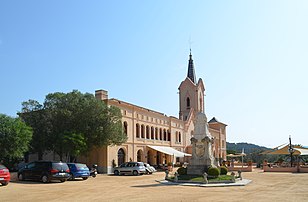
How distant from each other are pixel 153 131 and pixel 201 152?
2159 cm

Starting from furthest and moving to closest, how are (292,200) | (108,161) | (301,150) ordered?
(301,150)
(108,161)
(292,200)

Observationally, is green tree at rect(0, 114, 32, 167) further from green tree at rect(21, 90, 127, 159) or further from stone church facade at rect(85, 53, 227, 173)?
stone church facade at rect(85, 53, 227, 173)

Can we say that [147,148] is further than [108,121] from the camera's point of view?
Yes

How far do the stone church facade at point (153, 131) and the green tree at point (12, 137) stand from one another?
34.0ft

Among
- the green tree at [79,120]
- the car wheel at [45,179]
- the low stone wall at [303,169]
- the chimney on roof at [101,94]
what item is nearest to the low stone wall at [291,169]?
the low stone wall at [303,169]

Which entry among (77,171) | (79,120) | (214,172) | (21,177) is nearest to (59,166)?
(77,171)

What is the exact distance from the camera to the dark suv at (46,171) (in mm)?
23719

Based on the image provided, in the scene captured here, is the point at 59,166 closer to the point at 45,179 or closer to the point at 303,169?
the point at 45,179

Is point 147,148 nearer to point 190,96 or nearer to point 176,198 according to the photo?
point 190,96

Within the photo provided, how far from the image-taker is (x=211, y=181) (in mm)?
22203

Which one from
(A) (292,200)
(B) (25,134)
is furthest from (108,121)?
(A) (292,200)

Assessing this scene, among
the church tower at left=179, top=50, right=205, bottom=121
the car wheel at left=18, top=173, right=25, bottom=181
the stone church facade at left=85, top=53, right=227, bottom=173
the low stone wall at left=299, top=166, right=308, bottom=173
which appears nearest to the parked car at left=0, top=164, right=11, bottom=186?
the car wheel at left=18, top=173, right=25, bottom=181

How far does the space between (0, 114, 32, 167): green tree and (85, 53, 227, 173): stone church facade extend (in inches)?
408

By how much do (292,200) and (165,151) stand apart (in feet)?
107
